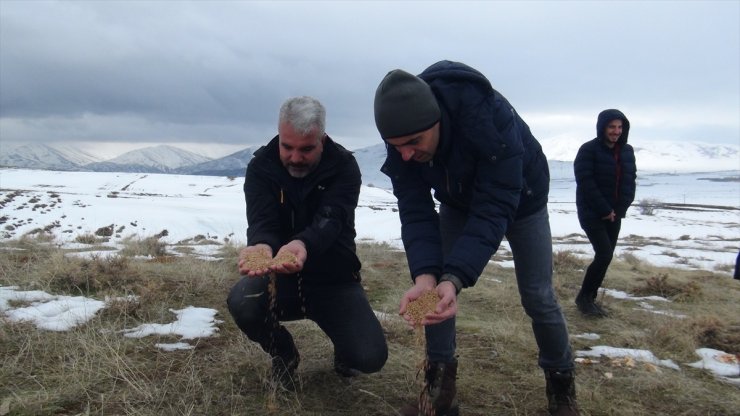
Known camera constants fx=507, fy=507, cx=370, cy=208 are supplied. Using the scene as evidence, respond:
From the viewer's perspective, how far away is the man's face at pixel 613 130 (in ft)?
17.4

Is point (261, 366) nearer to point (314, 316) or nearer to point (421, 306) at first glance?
point (314, 316)

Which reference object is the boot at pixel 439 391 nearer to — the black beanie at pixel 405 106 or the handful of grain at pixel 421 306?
the handful of grain at pixel 421 306

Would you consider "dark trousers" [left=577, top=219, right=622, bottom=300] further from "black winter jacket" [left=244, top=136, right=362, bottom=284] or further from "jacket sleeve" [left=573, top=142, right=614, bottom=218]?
"black winter jacket" [left=244, top=136, right=362, bottom=284]

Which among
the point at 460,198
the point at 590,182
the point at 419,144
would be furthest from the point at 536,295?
the point at 590,182

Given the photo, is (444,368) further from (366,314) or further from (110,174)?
(110,174)

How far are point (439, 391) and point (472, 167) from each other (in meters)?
1.19

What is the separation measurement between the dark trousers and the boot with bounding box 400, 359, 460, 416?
9.92ft

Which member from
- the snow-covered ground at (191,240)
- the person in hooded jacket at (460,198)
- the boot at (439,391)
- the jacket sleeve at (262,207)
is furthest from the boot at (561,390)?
the jacket sleeve at (262,207)

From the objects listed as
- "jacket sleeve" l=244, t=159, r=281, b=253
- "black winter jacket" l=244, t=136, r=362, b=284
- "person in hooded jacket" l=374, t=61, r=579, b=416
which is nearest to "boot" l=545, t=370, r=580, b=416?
"person in hooded jacket" l=374, t=61, r=579, b=416

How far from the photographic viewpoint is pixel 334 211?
304 centimetres

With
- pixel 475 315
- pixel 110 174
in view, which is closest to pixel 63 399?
pixel 475 315

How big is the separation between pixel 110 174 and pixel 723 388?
78.3m

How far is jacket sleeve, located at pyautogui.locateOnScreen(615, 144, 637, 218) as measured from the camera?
538 cm

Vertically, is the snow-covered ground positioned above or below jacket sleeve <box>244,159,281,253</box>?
below
